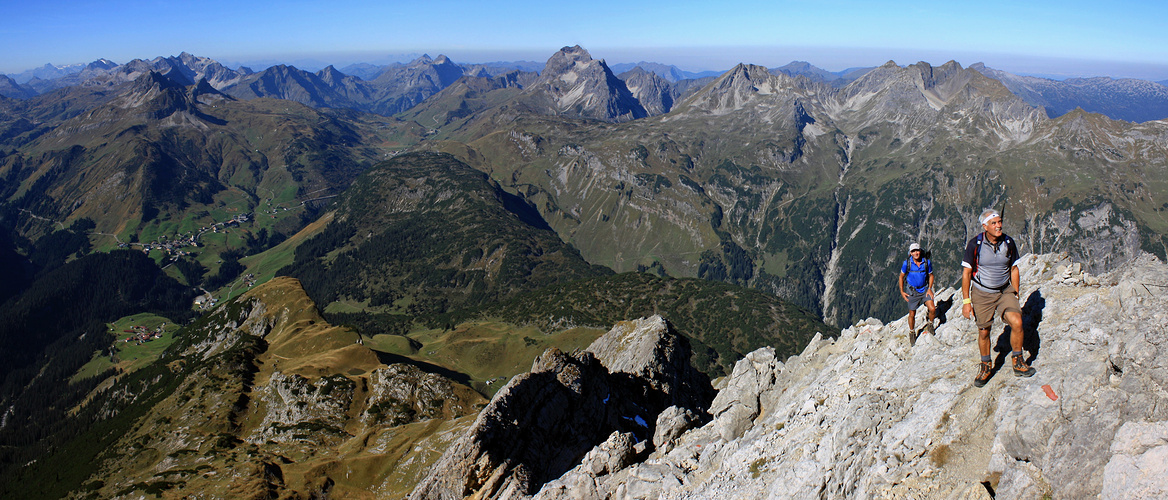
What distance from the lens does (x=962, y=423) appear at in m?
20.6

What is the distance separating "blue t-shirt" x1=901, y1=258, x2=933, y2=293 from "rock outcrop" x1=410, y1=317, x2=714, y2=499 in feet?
64.1

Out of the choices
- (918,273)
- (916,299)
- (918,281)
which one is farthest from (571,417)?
(918,273)

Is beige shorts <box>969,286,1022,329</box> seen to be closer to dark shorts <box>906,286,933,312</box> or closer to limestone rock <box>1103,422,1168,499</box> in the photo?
limestone rock <box>1103,422,1168,499</box>

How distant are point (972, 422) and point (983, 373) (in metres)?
2.27

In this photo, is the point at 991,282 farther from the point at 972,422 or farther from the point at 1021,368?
the point at 972,422

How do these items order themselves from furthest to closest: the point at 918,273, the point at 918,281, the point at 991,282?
the point at 918,281
the point at 918,273
the point at 991,282

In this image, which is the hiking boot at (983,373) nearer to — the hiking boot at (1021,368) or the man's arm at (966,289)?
the hiking boot at (1021,368)

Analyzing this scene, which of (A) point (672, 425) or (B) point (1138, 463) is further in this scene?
(A) point (672, 425)

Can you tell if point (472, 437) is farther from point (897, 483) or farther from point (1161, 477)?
point (1161, 477)

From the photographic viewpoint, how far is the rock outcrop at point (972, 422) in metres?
16.8

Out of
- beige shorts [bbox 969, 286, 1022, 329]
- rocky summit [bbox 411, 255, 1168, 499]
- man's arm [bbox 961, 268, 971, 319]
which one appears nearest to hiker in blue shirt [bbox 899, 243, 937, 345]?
rocky summit [bbox 411, 255, 1168, 499]

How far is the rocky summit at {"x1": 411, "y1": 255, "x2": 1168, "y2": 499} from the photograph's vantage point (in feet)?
55.4

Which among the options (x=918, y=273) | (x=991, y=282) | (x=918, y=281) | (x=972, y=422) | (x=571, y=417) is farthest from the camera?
(x=571, y=417)

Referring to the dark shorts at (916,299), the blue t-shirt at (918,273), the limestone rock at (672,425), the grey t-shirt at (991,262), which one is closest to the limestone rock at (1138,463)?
the grey t-shirt at (991,262)
